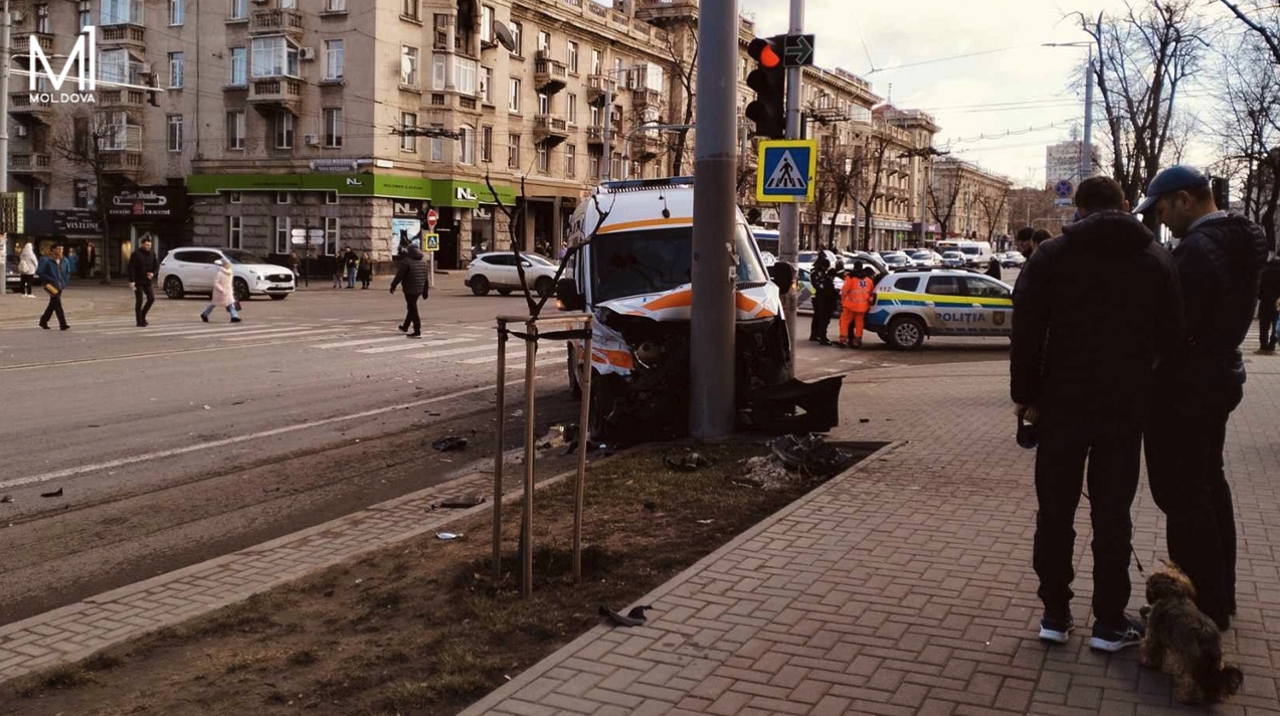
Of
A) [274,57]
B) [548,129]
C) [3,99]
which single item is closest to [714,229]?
[3,99]

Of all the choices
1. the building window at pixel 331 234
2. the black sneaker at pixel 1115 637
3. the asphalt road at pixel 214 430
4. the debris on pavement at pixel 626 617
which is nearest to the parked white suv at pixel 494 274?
the building window at pixel 331 234

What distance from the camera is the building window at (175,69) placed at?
5522 centimetres

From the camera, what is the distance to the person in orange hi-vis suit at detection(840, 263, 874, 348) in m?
22.9

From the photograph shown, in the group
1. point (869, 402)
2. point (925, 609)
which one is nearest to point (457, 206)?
point (869, 402)

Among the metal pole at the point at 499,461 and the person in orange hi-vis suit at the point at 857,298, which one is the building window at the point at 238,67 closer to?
the person in orange hi-vis suit at the point at 857,298

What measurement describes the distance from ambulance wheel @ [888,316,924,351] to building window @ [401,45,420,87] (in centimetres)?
3499

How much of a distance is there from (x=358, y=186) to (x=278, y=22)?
27.6 feet

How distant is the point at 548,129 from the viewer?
5941 centimetres

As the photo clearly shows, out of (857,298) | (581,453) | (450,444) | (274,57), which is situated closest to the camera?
(581,453)

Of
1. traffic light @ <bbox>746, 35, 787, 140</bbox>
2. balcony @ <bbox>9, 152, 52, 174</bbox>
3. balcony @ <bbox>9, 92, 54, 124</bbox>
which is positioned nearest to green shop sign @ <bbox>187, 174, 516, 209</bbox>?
balcony @ <bbox>9, 92, 54, 124</bbox>

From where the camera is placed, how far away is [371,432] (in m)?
11.6

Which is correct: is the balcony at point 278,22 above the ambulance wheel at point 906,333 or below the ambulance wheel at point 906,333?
above

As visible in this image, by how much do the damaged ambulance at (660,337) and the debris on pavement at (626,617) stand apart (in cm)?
479

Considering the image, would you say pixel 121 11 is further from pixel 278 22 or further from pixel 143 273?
pixel 143 273
